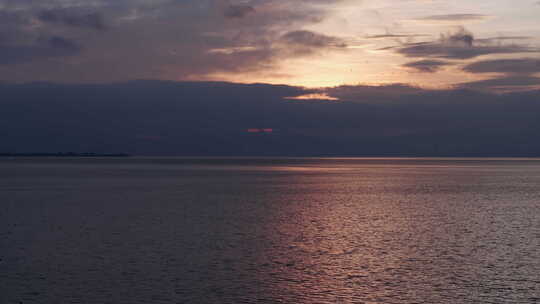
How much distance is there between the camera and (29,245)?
34.8 metres

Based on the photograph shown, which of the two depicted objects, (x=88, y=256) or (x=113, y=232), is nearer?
(x=88, y=256)

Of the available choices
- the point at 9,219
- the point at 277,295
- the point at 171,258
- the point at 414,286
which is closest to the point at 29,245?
the point at 171,258

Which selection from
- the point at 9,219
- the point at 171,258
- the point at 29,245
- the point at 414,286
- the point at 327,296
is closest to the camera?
the point at 327,296

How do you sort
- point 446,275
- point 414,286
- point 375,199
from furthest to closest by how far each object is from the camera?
point 375,199
point 446,275
point 414,286

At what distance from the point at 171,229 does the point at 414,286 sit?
22029mm

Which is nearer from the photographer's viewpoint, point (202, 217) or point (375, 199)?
point (202, 217)

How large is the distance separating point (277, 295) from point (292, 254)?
30.2 ft

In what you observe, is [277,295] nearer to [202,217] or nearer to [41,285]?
[41,285]

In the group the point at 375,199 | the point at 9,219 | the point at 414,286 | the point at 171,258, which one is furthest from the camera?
the point at 375,199

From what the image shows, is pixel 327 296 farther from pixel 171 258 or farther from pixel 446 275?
pixel 171 258

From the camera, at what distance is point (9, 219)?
48.0 m

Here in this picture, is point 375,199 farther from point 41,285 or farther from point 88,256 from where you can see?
point 41,285

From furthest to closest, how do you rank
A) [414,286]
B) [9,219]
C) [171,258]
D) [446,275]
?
[9,219] → [171,258] → [446,275] → [414,286]

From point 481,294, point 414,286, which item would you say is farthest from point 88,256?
point 481,294
